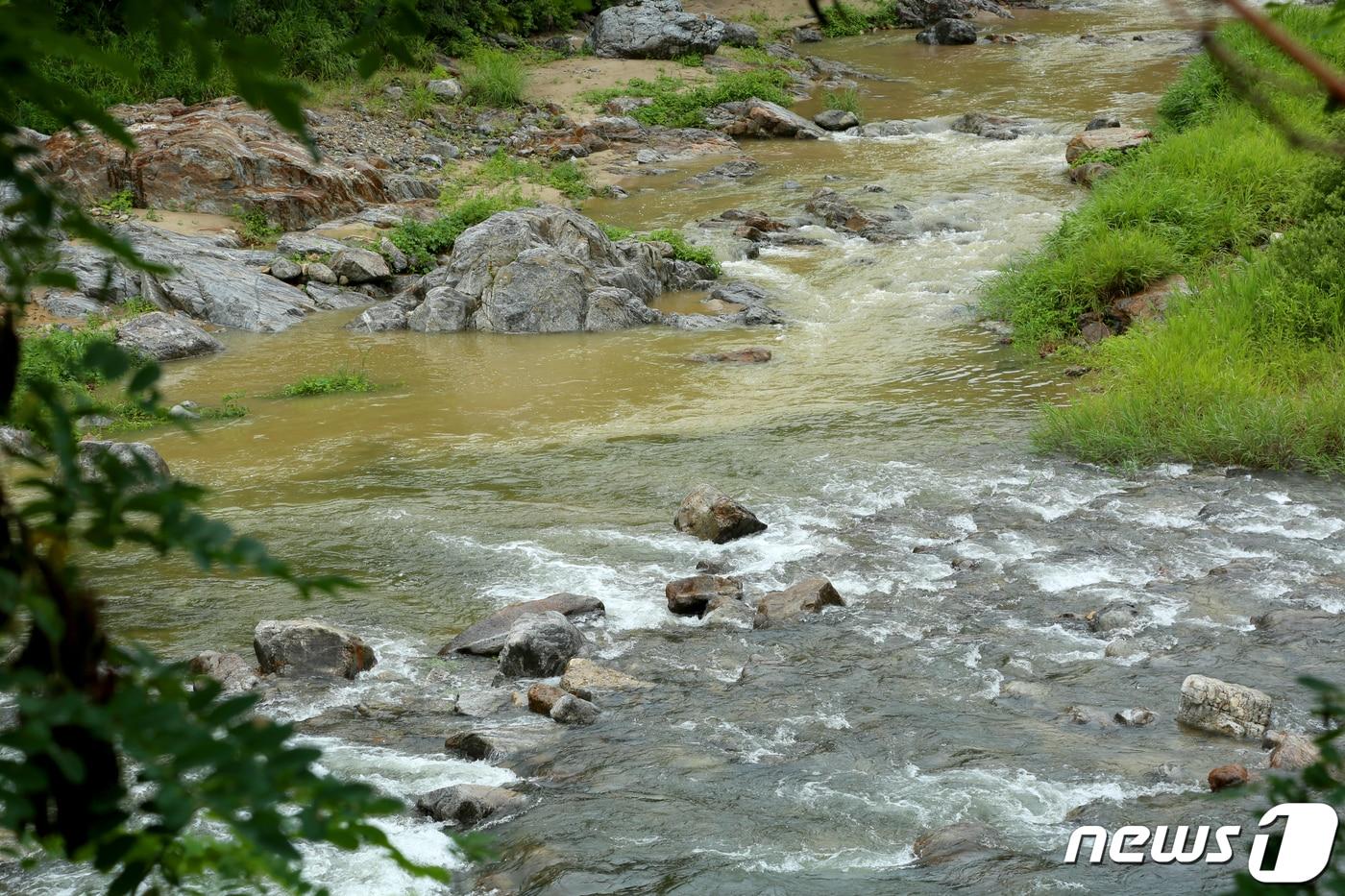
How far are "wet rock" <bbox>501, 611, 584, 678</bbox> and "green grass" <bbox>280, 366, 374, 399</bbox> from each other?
5.71 metres

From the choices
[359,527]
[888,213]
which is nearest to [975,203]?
[888,213]

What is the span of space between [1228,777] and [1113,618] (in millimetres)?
1771

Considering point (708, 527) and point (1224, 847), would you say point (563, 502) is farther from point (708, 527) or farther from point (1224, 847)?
point (1224, 847)

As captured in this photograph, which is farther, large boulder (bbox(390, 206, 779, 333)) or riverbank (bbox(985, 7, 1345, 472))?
large boulder (bbox(390, 206, 779, 333))

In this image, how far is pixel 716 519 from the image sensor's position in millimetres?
7648

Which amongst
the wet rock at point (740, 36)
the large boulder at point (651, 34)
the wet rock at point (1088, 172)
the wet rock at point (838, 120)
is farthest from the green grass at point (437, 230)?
the wet rock at point (740, 36)

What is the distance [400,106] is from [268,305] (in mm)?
9574

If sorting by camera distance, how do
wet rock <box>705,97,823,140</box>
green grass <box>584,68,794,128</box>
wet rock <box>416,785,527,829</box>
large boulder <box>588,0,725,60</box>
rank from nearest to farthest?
wet rock <box>416,785,527,829</box> → wet rock <box>705,97,823,140</box> → green grass <box>584,68,794,128</box> → large boulder <box>588,0,725,60</box>

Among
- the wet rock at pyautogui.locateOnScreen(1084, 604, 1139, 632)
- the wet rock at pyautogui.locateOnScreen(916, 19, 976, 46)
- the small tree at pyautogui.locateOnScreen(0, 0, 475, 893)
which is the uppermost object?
the wet rock at pyautogui.locateOnScreen(916, 19, 976, 46)

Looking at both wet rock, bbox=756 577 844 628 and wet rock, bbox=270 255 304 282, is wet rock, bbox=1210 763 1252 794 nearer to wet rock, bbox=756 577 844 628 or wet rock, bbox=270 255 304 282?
wet rock, bbox=756 577 844 628

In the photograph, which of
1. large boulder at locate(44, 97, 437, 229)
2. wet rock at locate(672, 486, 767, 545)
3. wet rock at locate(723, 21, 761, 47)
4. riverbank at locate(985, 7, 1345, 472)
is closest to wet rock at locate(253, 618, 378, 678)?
wet rock at locate(672, 486, 767, 545)

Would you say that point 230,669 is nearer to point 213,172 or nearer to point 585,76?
point 213,172

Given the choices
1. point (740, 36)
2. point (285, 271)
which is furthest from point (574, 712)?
point (740, 36)

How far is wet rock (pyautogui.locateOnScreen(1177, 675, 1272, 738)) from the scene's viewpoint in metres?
5.04
